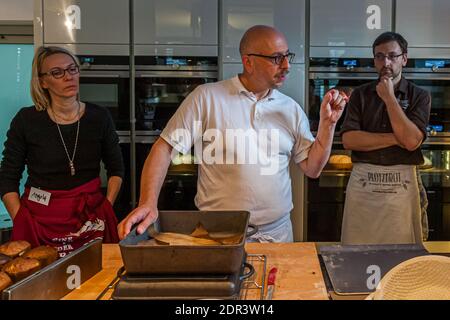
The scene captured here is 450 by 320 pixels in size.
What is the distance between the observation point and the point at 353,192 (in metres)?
2.09

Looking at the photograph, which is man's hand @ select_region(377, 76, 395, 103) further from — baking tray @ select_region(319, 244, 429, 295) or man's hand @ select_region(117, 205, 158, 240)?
man's hand @ select_region(117, 205, 158, 240)

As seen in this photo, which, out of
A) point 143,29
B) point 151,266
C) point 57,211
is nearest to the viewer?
point 151,266

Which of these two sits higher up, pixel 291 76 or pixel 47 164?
pixel 291 76

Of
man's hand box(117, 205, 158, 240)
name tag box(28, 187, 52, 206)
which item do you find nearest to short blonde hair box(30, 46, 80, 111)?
name tag box(28, 187, 52, 206)

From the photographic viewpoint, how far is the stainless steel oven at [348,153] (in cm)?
286

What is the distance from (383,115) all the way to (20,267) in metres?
1.55

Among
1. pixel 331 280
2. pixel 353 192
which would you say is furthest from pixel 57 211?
pixel 353 192

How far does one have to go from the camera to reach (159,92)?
2.87 meters

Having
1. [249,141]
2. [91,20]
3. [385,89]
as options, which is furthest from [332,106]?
[91,20]

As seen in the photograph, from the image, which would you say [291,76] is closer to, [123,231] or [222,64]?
[222,64]

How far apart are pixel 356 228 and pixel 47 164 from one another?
1.34 metres

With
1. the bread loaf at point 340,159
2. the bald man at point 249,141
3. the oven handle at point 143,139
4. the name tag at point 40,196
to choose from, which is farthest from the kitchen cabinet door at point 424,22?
the name tag at point 40,196

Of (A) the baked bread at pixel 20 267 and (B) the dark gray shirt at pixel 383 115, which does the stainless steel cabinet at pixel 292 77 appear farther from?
(A) the baked bread at pixel 20 267

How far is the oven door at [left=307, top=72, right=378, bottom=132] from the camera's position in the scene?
2854 mm
